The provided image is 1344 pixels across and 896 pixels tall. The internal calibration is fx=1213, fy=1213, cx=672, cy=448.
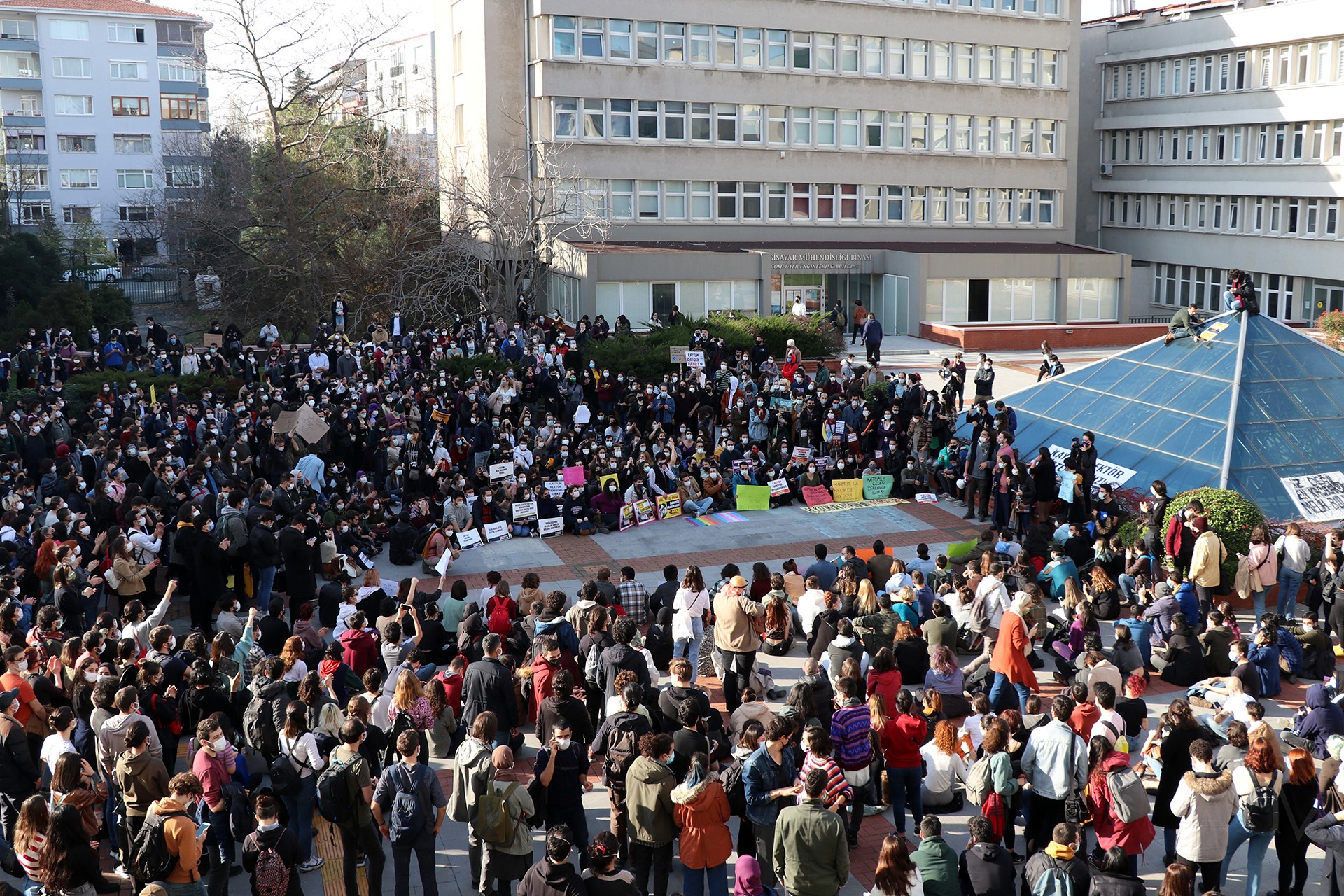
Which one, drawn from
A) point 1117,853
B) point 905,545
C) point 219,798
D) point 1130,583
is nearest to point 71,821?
point 219,798

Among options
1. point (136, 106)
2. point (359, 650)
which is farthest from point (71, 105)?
point (359, 650)

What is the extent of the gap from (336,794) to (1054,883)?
4827 mm

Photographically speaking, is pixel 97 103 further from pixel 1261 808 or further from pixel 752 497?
pixel 1261 808

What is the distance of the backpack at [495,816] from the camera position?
8.30 metres

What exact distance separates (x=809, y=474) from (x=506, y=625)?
11.4 metres

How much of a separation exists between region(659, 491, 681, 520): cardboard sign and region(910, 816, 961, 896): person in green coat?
14.5m

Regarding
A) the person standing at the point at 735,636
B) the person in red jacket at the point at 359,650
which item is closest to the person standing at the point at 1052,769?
the person standing at the point at 735,636

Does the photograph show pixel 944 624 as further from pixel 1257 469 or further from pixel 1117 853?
pixel 1257 469

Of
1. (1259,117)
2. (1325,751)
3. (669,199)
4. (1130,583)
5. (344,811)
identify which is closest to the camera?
(344,811)

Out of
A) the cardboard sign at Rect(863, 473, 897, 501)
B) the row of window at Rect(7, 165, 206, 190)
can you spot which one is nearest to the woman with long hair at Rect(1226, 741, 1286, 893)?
the cardboard sign at Rect(863, 473, 897, 501)

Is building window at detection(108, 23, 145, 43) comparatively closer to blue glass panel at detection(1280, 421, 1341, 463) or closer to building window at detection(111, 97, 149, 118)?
building window at detection(111, 97, 149, 118)

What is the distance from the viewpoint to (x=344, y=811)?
8.55m

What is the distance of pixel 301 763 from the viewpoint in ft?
29.6

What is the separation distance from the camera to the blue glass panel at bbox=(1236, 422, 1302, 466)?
66.1 ft
